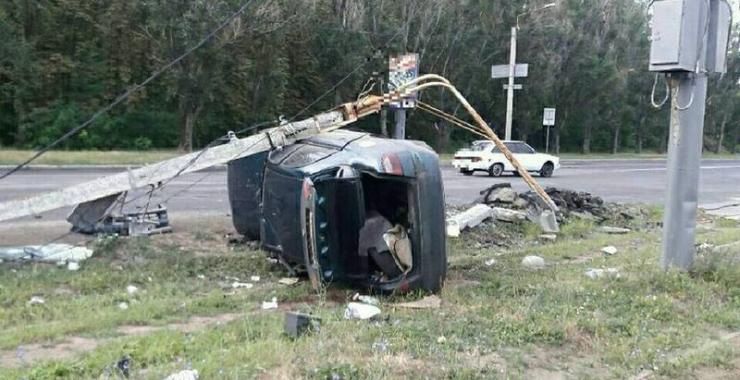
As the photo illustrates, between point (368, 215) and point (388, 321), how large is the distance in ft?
6.47

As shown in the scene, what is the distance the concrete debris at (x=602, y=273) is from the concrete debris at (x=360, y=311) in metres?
2.95

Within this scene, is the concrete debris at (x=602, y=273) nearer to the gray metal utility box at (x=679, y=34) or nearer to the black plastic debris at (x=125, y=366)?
the gray metal utility box at (x=679, y=34)

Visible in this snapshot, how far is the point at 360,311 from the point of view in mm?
6320

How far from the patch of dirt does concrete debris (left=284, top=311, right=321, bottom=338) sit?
0.97 m

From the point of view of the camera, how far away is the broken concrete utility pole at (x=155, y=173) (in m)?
8.42

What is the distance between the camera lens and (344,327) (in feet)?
18.7

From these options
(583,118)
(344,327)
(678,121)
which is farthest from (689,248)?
(583,118)

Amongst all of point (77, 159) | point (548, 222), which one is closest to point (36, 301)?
point (548, 222)

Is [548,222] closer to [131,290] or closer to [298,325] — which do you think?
[131,290]

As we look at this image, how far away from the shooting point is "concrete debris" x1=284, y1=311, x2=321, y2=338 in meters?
5.39

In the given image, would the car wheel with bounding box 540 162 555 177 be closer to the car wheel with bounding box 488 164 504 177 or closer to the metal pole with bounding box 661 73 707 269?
the car wheel with bounding box 488 164 504 177

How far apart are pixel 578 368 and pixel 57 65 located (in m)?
35.6

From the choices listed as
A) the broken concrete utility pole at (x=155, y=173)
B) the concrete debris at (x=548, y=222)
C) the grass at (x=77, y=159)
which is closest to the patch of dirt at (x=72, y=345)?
the broken concrete utility pole at (x=155, y=173)

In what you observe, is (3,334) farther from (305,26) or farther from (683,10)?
(305,26)
